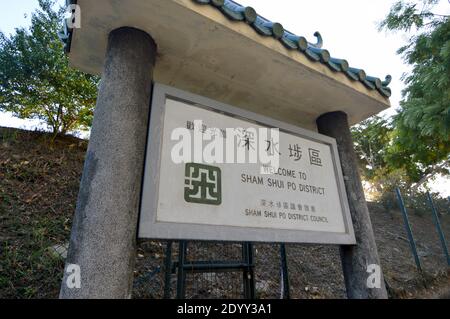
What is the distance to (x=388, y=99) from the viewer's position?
2.91 metres

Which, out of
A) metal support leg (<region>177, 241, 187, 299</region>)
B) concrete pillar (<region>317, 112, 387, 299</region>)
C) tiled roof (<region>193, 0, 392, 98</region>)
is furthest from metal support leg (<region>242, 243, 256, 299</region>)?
tiled roof (<region>193, 0, 392, 98</region>)

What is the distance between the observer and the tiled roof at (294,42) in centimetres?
198

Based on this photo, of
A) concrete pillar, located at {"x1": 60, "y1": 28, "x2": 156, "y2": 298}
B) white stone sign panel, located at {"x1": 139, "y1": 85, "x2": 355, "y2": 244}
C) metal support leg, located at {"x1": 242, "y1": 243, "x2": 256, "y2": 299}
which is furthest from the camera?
metal support leg, located at {"x1": 242, "y1": 243, "x2": 256, "y2": 299}

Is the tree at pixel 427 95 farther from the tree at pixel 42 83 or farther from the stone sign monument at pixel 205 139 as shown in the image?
the tree at pixel 42 83

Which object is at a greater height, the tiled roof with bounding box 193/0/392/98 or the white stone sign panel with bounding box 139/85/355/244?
the tiled roof with bounding box 193/0/392/98

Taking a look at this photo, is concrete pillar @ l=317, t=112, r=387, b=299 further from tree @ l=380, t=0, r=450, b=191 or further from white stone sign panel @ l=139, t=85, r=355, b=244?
tree @ l=380, t=0, r=450, b=191

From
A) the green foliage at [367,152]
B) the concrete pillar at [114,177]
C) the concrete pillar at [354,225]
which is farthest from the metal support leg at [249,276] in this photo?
the green foliage at [367,152]

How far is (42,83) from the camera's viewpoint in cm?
669

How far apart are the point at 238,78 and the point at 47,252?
364cm

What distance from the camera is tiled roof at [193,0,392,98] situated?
→ 198cm

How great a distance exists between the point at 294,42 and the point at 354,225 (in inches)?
69.0

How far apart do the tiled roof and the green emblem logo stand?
3.66 ft

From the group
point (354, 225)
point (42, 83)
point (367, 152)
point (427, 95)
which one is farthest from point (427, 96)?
point (367, 152)

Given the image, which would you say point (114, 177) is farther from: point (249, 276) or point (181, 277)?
point (249, 276)
